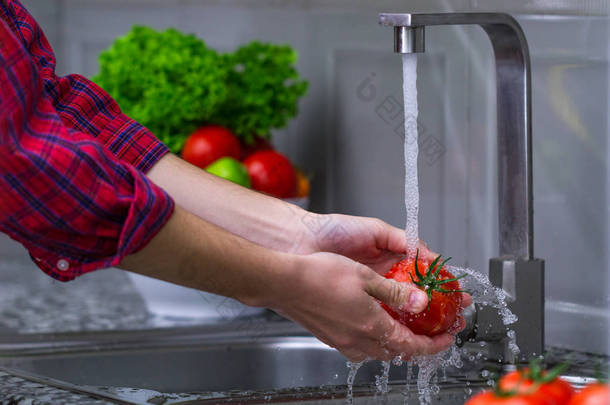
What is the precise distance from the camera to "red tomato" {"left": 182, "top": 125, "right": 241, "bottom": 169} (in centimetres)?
158

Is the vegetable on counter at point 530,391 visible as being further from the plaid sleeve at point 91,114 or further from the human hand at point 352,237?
the plaid sleeve at point 91,114

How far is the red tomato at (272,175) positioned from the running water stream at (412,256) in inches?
22.1

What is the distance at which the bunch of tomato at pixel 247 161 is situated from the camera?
157cm

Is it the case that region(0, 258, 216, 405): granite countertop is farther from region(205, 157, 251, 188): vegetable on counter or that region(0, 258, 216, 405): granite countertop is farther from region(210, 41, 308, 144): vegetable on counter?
region(210, 41, 308, 144): vegetable on counter

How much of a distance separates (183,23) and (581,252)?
110cm

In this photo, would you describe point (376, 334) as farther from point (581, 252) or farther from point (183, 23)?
point (183, 23)

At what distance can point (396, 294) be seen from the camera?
857 millimetres

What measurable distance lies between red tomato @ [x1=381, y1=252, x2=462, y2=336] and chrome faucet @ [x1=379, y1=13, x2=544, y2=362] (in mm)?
127

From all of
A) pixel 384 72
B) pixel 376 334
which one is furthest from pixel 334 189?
pixel 376 334

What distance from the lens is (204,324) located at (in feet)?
4.61

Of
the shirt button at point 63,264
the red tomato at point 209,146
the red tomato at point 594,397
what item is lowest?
the red tomato at point 594,397

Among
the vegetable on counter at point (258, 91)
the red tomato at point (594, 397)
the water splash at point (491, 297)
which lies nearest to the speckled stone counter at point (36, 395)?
the water splash at point (491, 297)

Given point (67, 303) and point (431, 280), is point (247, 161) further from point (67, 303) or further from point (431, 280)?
point (431, 280)

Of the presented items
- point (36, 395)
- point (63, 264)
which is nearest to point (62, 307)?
point (36, 395)
